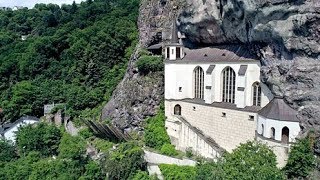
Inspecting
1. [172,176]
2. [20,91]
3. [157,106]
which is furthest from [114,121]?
[20,91]

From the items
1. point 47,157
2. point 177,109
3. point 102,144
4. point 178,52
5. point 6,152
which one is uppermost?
point 178,52

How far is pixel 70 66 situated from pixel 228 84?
112ft

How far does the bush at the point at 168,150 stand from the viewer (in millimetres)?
37312

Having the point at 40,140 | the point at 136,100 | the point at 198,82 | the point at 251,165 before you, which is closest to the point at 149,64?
the point at 136,100

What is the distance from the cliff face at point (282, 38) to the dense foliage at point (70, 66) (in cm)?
2387

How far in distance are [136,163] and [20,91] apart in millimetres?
28737

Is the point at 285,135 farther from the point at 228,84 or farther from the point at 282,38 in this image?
the point at 228,84

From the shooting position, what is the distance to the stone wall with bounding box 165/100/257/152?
33.8m

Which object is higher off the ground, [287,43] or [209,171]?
[287,43]

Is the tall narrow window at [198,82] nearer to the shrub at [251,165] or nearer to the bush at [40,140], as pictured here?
the shrub at [251,165]

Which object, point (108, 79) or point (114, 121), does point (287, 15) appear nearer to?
point (114, 121)

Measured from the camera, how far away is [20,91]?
2223 inches

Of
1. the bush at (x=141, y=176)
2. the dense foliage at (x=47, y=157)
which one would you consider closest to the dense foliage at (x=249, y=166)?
the bush at (x=141, y=176)

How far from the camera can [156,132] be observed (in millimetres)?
40938
